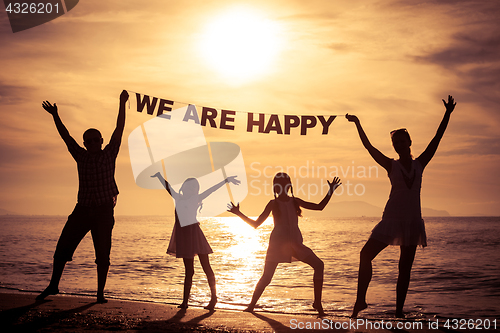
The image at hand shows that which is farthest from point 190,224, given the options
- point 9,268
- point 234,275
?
point 9,268

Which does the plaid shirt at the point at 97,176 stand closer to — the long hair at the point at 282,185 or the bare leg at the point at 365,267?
the long hair at the point at 282,185

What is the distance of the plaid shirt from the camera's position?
5.98 m

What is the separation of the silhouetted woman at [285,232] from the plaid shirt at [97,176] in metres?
1.87

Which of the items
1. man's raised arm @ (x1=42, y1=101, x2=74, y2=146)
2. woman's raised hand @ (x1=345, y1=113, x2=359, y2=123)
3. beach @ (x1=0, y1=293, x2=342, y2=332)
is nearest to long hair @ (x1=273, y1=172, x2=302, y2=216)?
woman's raised hand @ (x1=345, y1=113, x2=359, y2=123)

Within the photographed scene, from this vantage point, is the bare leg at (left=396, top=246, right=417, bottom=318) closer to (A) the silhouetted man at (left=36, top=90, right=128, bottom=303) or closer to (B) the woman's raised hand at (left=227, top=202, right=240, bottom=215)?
(B) the woman's raised hand at (left=227, top=202, right=240, bottom=215)

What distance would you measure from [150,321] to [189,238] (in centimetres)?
186

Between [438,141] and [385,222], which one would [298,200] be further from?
[438,141]

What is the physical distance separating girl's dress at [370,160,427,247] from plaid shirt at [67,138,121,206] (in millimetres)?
3848

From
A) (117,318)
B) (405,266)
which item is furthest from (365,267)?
(117,318)

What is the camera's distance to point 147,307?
641 cm

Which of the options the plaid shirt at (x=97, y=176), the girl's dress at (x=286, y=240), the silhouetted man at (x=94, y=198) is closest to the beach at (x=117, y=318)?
the silhouetted man at (x=94, y=198)

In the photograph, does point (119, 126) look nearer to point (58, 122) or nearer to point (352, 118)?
point (58, 122)

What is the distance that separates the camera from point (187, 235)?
683cm

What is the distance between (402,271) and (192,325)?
2.82 metres
